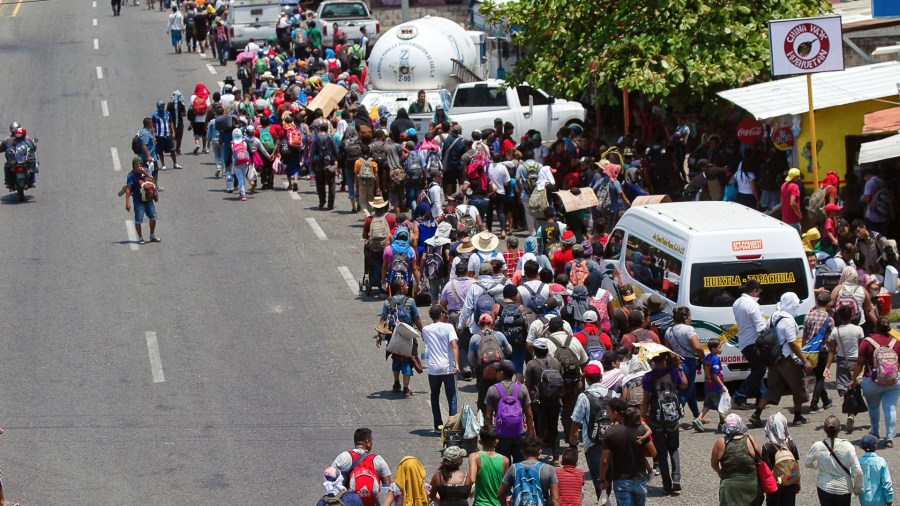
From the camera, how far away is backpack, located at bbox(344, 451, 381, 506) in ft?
37.3

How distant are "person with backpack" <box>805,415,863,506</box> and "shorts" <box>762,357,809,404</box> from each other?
3.37 metres

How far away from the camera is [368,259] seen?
21141mm

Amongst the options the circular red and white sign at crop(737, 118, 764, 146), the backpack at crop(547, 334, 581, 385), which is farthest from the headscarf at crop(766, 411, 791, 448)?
the circular red and white sign at crop(737, 118, 764, 146)

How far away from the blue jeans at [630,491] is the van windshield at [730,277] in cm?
427

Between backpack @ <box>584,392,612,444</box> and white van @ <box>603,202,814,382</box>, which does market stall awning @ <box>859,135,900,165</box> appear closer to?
white van @ <box>603,202,814,382</box>

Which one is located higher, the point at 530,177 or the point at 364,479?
the point at 530,177

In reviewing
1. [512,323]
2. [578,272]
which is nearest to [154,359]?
[512,323]

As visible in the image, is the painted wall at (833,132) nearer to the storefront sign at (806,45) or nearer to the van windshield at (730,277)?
the storefront sign at (806,45)

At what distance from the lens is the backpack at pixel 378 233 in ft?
67.5

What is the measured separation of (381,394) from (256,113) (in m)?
15.9

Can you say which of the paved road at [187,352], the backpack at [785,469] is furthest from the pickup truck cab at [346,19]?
the backpack at [785,469]

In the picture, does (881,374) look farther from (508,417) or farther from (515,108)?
(515,108)

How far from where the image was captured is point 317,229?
26000 millimetres

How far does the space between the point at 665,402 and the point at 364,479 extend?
3532 millimetres
